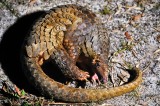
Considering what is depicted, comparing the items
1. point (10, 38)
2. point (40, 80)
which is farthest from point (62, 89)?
point (10, 38)

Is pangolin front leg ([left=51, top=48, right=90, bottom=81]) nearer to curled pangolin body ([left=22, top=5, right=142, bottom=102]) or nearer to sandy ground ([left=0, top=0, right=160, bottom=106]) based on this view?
curled pangolin body ([left=22, top=5, right=142, bottom=102])

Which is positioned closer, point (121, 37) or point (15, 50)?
point (15, 50)

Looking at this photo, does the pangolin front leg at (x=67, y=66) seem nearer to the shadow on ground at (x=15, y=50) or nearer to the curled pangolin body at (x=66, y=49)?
the curled pangolin body at (x=66, y=49)

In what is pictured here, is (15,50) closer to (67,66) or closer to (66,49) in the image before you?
(66,49)

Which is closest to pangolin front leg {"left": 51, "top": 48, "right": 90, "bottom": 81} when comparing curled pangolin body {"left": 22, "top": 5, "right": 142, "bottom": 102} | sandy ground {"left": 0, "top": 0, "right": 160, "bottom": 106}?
curled pangolin body {"left": 22, "top": 5, "right": 142, "bottom": 102}

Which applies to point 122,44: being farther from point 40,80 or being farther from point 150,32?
point 40,80

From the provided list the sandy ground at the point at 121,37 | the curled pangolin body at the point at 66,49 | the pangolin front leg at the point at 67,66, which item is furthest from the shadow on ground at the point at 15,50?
the pangolin front leg at the point at 67,66

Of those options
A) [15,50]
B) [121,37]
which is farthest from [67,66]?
[121,37]

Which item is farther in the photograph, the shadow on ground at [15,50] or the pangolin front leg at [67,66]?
the shadow on ground at [15,50]

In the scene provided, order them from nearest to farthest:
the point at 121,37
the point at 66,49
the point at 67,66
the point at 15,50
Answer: the point at 67,66
the point at 66,49
the point at 15,50
the point at 121,37
